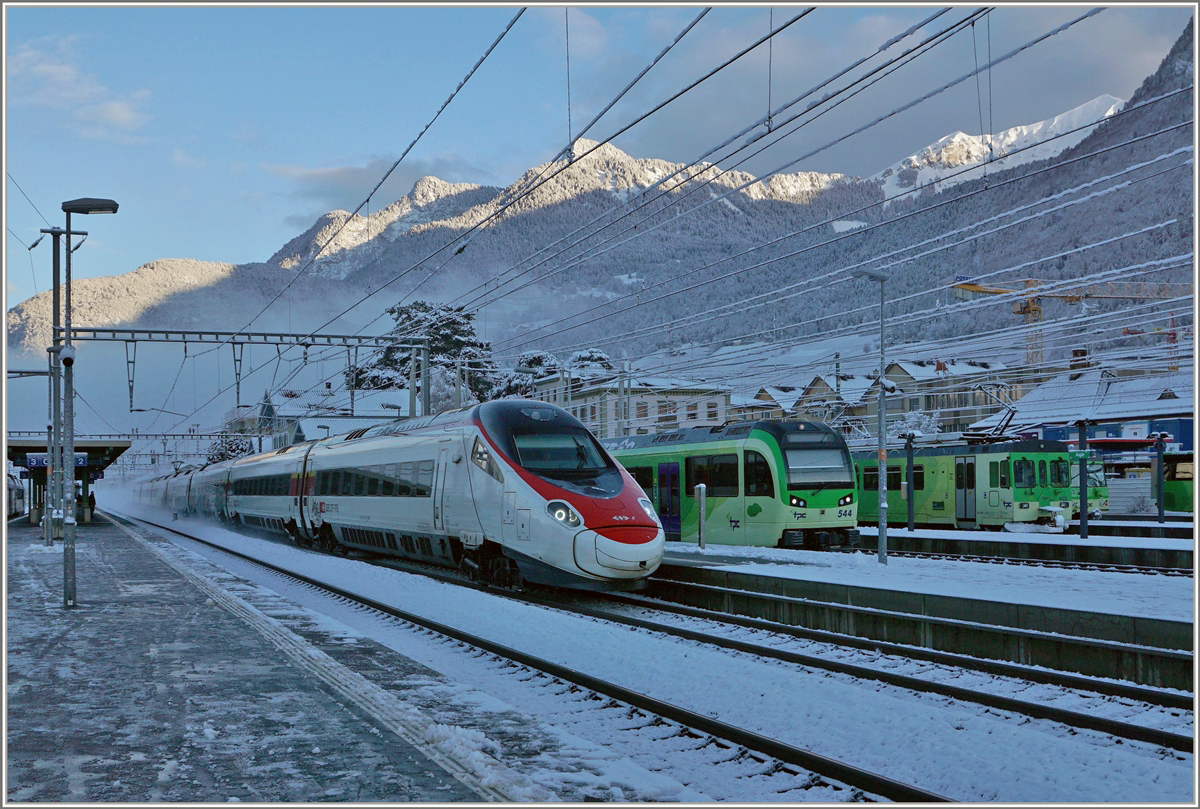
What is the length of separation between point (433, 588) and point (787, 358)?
17150 cm

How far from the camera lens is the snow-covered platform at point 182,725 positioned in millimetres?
6238

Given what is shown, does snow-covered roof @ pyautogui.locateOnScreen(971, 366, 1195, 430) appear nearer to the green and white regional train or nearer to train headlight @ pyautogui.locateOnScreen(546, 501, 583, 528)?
the green and white regional train

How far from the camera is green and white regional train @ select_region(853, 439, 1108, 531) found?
3106cm

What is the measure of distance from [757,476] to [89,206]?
14.5m

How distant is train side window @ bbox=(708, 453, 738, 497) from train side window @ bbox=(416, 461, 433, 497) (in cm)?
822

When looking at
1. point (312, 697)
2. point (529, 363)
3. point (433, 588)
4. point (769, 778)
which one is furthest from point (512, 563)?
point (529, 363)

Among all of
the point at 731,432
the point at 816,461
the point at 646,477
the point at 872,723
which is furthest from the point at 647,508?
the point at 646,477

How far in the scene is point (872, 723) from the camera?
27.2 feet

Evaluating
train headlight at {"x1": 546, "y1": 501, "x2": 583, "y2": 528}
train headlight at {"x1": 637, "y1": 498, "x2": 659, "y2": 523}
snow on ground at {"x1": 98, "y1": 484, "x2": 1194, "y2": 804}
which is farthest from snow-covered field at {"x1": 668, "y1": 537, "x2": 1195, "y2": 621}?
snow on ground at {"x1": 98, "y1": 484, "x2": 1194, "y2": 804}

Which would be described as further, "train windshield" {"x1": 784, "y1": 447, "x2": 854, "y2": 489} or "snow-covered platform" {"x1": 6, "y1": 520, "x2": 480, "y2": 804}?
"train windshield" {"x1": 784, "y1": 447, "x2": 854, "y2": 489}

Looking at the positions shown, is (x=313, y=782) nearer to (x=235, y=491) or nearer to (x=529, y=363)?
(x=235, y=491)

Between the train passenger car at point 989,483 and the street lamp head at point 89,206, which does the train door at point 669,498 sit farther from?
the street lamp head at point 89,206

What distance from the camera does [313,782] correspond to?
6.31 meters

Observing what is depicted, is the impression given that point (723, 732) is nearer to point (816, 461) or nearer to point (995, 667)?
point (995, 667)
